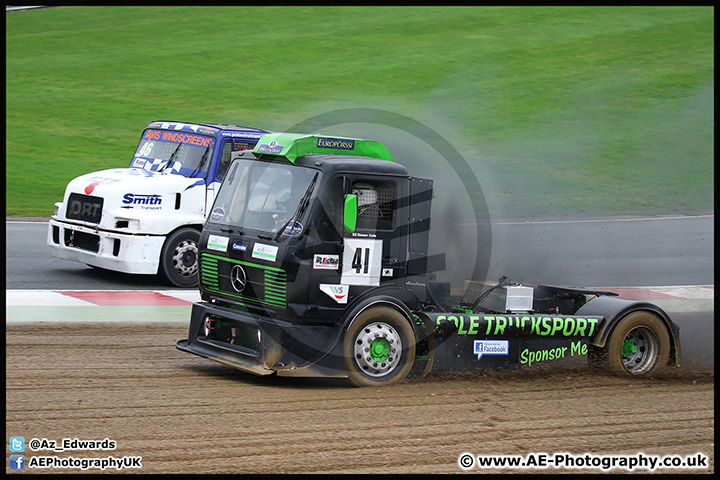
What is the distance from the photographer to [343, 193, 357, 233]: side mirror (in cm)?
751

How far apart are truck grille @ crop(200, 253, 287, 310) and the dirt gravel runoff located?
0.78 meters

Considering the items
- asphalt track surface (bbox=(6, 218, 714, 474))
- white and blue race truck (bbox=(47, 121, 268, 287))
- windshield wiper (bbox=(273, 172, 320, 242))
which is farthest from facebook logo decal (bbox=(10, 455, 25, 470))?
white and blue race truck (bbox=(47, 121, 268, 287))

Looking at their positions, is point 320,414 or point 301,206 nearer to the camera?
point 320,414

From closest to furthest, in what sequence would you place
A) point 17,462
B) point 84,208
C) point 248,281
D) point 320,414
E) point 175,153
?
point 17,462 → point 320,414 → point 248,281 → point 84,208 → point 175,153

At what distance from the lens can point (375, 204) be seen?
25.9 ft

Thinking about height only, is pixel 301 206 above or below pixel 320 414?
above

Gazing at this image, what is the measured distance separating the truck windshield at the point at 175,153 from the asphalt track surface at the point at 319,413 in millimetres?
4078

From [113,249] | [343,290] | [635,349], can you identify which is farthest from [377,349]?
[113,249]

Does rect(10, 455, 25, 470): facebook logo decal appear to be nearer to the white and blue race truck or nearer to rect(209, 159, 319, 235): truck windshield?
rect(209, 159, 319, 235): truck windshield

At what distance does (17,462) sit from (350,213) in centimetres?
346

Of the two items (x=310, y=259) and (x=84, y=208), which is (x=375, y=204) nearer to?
(x=310, y=259)

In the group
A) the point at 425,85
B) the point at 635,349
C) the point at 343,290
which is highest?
the point at 425,85

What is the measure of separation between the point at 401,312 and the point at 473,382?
1.03 m
